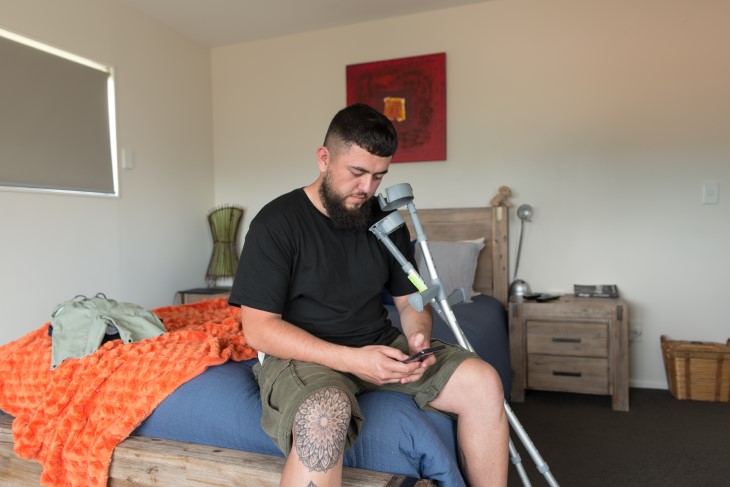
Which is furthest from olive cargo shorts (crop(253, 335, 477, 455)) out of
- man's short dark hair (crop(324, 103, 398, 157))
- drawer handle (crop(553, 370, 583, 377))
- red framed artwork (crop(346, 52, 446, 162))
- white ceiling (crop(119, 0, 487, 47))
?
white ceiling (crop(119, 0, 487, 47))

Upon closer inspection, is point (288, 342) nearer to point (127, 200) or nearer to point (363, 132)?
point (363, 132)

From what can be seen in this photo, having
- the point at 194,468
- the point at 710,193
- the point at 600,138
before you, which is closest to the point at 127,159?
the point at 194,468

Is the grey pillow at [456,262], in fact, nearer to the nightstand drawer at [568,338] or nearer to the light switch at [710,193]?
the nightstand drawer at [568,338]

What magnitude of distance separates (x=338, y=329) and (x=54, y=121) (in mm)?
2412

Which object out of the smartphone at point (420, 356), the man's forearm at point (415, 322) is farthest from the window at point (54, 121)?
the smartphone at point (420, 356)

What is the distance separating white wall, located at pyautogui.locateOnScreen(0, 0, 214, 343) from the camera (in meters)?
2.86

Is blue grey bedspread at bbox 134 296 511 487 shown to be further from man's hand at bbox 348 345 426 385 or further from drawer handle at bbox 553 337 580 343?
drawer handle at bbox 553 337 580 343

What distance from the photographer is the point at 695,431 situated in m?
2.60

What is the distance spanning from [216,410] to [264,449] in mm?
189

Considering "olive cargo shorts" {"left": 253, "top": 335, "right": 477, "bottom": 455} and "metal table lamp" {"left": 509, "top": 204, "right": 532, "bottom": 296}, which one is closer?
"olive cargo shorts" {"left": 253, "top": 335, "right": 477, "bottom": 455}

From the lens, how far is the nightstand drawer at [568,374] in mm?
3002

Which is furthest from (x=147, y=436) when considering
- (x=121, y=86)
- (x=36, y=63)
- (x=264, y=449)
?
(x=121, y=86)

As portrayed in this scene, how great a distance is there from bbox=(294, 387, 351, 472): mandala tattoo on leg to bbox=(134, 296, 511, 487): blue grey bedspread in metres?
0.17

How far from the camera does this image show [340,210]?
5.18 ft
